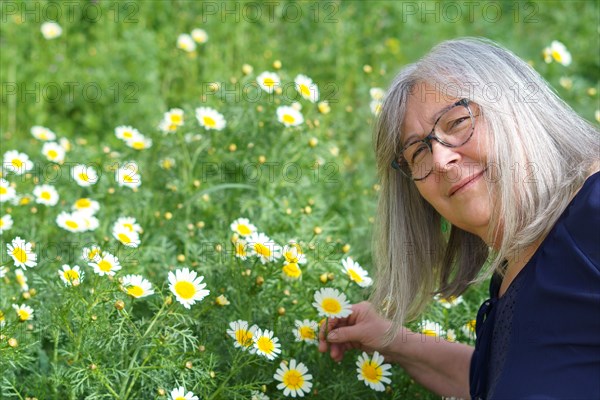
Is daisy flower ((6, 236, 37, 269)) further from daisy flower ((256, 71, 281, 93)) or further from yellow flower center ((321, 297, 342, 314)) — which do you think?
daisy flower ((256, 71, 281, 93))

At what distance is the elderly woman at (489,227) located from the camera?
1.81 m

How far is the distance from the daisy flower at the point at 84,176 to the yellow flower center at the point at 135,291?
879 millimetres

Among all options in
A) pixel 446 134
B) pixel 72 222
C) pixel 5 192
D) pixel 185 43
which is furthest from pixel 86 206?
pixel 185 43

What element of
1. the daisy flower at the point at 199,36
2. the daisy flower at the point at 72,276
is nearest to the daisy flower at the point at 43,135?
the daisy flower at the point at 199,36

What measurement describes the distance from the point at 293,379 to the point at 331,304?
0.72ft

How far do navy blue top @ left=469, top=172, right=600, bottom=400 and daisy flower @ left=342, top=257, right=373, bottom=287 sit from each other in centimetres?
62

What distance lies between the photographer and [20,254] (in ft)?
7.34

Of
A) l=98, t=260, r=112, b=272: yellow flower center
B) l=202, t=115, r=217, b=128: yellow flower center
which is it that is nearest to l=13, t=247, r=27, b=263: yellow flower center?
l=98, t=260, r=112, b=272: yellow flower center

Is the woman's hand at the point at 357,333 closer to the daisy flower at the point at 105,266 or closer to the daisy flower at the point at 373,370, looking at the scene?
the daisy flower at the point at 373,370

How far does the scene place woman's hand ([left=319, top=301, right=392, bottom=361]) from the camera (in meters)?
2.32

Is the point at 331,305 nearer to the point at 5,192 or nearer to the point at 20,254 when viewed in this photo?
the point at 20,254

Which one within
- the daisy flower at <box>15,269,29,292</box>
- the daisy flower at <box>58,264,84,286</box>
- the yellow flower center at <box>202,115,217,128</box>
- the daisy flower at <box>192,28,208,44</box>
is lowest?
the daisy flower at <box>58,264,84,286</box>

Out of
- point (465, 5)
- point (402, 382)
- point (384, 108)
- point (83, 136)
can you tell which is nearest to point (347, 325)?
point (402, 382)

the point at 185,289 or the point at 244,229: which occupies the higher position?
the point at 244,229
